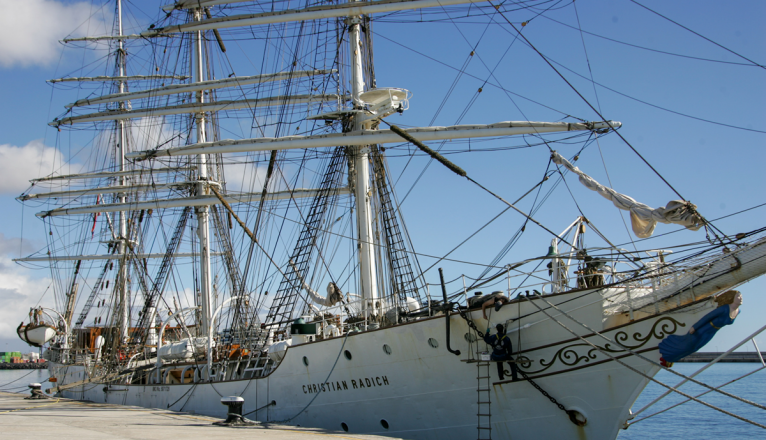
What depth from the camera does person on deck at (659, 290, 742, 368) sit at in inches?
414

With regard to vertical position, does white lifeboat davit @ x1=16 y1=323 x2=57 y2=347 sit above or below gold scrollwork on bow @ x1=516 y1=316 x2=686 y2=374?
above

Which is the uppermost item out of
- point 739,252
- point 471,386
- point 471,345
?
point 739,252

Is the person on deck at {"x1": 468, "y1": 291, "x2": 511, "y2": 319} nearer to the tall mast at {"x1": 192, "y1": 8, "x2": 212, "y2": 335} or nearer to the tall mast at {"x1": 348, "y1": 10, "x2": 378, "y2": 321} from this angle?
the tall mast at {"x1": 348, "y1": 10, "x2": 378, "y2": 321}

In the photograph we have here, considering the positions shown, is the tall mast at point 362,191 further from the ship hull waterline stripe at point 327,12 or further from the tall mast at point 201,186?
the tall mast at point 201,186

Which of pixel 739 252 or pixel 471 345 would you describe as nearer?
pixel 739 252

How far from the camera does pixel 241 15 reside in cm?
2322

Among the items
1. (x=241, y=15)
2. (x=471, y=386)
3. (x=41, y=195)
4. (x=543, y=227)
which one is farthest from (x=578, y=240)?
(x=41, y=195)

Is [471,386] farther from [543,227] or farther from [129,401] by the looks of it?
[129,401]

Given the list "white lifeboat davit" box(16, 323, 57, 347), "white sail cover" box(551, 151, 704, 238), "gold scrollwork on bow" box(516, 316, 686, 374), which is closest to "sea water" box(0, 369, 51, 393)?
"white lifeboat davit" box(16, 323, 57, 347)

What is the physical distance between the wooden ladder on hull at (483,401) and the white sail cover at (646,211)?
165 inches

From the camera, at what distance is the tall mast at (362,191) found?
1883cm

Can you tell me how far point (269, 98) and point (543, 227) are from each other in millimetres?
18347

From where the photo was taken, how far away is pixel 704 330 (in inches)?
416

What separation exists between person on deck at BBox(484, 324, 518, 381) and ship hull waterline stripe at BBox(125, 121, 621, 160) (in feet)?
24.7
